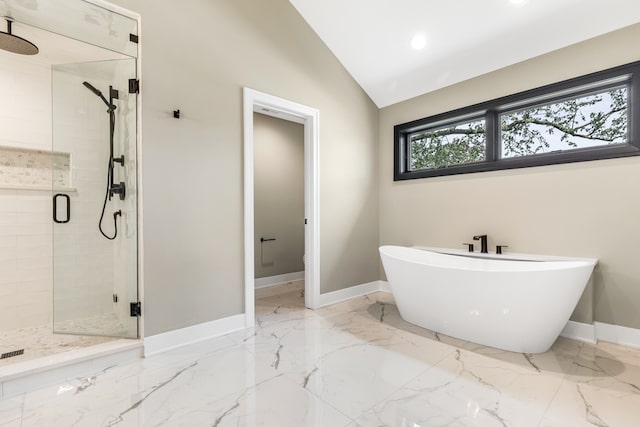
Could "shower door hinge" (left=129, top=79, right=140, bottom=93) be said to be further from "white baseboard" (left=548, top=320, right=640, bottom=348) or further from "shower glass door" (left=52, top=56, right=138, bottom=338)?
"white baseboard" (left=548, top=320, right=640, bottom=348)

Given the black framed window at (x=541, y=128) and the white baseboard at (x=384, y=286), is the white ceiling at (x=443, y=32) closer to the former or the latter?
the black framed window at (x=541, y=128)

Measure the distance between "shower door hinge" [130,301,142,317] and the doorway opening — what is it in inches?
31.8

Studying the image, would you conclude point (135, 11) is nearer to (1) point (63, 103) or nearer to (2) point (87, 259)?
(1) point (63, 103)

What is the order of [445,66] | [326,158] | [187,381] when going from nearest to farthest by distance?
1. [187,381]
2. [445,66]
3. [326,158]

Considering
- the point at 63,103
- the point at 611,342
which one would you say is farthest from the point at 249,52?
the point at 611,342

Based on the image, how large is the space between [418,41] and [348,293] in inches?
110

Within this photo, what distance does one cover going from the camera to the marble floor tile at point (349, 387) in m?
1.41

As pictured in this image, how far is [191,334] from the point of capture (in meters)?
2.26

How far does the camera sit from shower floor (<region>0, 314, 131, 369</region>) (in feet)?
6.50

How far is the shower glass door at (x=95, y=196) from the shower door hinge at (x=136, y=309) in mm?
→ 37

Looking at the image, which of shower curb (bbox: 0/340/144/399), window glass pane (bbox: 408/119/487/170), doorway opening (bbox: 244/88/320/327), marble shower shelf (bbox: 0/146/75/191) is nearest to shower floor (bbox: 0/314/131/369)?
shower curb (bbox: 0/340/144/399)

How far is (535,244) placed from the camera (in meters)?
2.58

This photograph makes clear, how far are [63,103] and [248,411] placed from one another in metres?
2.74

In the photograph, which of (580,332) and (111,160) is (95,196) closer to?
(111,160)
